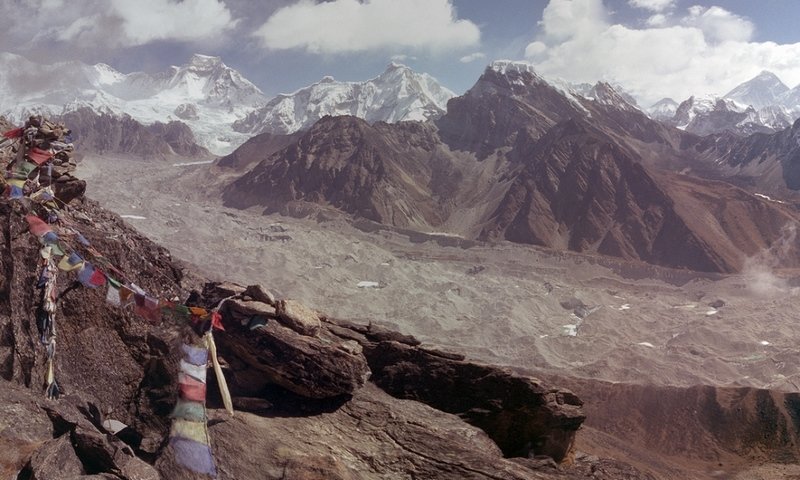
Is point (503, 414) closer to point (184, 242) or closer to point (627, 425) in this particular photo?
point (627, 425)

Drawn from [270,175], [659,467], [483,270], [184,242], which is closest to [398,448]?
[659,467]

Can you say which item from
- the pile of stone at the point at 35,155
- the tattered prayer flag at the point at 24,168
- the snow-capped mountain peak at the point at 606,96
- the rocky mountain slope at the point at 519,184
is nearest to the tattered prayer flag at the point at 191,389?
the pile of stone at the point at 35,155

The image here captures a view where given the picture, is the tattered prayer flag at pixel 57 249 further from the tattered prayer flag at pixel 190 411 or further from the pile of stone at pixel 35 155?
the tattered prayer flag at pixel 190 411

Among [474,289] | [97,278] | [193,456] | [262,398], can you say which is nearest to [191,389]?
[193,456]

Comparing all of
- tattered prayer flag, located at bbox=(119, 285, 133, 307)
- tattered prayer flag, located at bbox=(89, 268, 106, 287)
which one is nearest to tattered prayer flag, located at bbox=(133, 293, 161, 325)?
tattered prayer flag, located at bbox=(119, 285, 133, 307)

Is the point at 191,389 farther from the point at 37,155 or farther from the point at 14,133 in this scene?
the point at 14,133

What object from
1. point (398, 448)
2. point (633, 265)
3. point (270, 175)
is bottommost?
point (398, 448)

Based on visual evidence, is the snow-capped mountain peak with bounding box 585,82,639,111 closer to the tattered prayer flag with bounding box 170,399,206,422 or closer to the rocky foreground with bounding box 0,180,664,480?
the rocky foreground with bounding box 0,180,664,480
